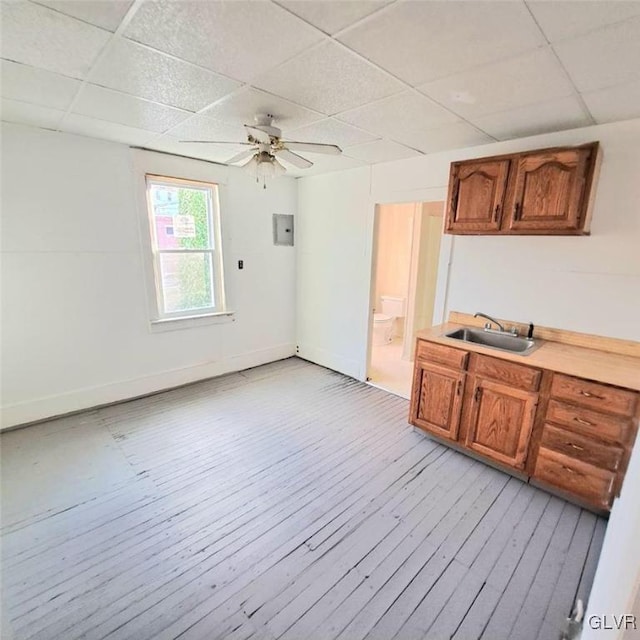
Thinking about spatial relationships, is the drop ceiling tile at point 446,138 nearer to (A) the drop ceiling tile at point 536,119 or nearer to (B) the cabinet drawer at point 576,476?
(A) the drop ceiling tile at point 536,119

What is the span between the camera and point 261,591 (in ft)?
5.18

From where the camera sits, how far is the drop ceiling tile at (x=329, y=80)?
5.03 feet

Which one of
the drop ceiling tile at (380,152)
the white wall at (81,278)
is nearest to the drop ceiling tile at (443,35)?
the drop ceiling tile at (380,152)

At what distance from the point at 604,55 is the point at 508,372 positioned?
5.68ft

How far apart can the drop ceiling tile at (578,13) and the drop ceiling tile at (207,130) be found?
1.90m

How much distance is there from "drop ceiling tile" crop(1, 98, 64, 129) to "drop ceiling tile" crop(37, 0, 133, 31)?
132 cm

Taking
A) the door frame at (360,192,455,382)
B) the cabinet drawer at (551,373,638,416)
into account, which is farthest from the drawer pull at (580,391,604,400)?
the door frame at (360,192,455,382)

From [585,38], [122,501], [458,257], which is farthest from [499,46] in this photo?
[122,501]

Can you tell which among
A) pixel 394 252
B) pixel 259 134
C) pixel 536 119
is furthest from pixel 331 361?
pixel 536 119

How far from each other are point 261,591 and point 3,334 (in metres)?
2.82

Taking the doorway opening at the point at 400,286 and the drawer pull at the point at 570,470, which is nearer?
the drawer pull at the point at 570,470

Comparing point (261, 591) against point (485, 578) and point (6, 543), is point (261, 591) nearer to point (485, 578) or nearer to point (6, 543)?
point (485, 578)

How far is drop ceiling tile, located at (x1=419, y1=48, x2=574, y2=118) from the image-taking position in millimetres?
1532

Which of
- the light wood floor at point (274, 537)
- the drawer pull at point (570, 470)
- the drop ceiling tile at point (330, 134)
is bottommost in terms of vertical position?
the light wood floor at point (274, 537)
